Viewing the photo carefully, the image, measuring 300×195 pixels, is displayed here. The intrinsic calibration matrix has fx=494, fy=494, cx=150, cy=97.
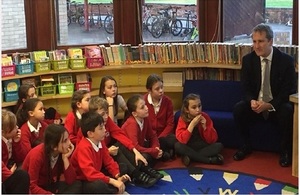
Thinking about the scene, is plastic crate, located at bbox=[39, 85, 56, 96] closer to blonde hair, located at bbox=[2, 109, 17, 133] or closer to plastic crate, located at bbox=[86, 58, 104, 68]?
plastic crate, located at bbox=[86, 58, 104, 68]

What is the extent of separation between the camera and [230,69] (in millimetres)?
5043

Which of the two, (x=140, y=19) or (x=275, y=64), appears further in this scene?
(x=140, y=19)

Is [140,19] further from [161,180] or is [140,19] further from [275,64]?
[161,180]

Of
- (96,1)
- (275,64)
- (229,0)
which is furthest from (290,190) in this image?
(96,1)

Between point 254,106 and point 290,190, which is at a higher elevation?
point 254,106

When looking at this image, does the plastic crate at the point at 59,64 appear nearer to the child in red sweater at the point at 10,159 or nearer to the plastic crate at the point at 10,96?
the plastic crate at the point at 10,96

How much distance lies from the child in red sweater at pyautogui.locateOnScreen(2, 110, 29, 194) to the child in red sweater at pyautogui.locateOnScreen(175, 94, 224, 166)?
1343 mm

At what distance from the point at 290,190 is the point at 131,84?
2.30 meters

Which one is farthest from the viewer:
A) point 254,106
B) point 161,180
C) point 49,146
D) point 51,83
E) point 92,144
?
point 51,83

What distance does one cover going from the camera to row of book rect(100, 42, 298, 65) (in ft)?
16.6

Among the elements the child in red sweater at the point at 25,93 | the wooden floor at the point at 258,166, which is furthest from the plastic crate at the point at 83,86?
the wooden floor at the point at 258,166

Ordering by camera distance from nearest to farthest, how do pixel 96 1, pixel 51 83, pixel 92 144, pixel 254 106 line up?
pixel 92 144 < pixel 254 106 < pixel 51 83 < pixel 96 1

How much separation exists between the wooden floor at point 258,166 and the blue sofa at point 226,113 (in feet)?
0.37

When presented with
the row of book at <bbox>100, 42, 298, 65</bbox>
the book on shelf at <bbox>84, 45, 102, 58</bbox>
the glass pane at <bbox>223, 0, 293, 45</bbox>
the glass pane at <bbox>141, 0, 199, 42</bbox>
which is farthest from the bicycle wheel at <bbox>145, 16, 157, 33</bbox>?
the glass pane at <bbox>223, 0, 293, 45</bbox>
